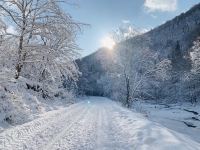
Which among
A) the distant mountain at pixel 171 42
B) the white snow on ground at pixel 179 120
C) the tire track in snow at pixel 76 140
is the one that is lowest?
the white snow on ground at pixel 179 120

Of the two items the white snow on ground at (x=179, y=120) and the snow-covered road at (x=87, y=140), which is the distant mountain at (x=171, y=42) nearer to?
the white snow on ground at (x=179, y=120)

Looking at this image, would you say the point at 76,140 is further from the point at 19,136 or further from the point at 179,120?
the point at 179,120

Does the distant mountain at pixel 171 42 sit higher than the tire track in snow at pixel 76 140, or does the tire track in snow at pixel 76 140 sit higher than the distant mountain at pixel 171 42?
the distant mountain at pixel 171 42

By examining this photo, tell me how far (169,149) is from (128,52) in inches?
1190

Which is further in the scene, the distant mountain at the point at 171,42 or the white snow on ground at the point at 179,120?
the distant mountain at the point at 171,42

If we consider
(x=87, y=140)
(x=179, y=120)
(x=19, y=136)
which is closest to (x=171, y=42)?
(x=179, y=120)

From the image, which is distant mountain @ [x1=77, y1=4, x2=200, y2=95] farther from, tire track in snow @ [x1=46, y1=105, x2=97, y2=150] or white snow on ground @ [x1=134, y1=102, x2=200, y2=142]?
tire track in snow @ [x1=46, y1=105, x2=97, y2=150]

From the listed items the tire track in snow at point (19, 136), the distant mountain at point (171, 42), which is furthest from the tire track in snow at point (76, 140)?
the distant mountain at point (171, 42)

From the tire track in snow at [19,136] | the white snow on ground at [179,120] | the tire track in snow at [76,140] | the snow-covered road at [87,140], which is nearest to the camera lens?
the tire track in snow at [19,136]

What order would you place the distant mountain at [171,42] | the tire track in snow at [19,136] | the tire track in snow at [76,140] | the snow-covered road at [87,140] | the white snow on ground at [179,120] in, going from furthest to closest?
the distant mountain at [171,42] < the white snow on ground at [179,120] < the tire track in snow at [76,140] < the snow-covered road at [87,140] < the tire track in snow at [19,136]

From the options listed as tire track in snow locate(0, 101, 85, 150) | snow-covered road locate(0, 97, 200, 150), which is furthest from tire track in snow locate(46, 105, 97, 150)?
tire track in snow locate(0, 101, 85, 150)

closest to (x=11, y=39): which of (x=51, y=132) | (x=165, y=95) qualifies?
(x=51, y=132)

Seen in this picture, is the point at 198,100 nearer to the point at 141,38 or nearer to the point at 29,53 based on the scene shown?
the point at 141,38

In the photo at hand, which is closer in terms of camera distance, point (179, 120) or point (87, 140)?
point (87, 140)
